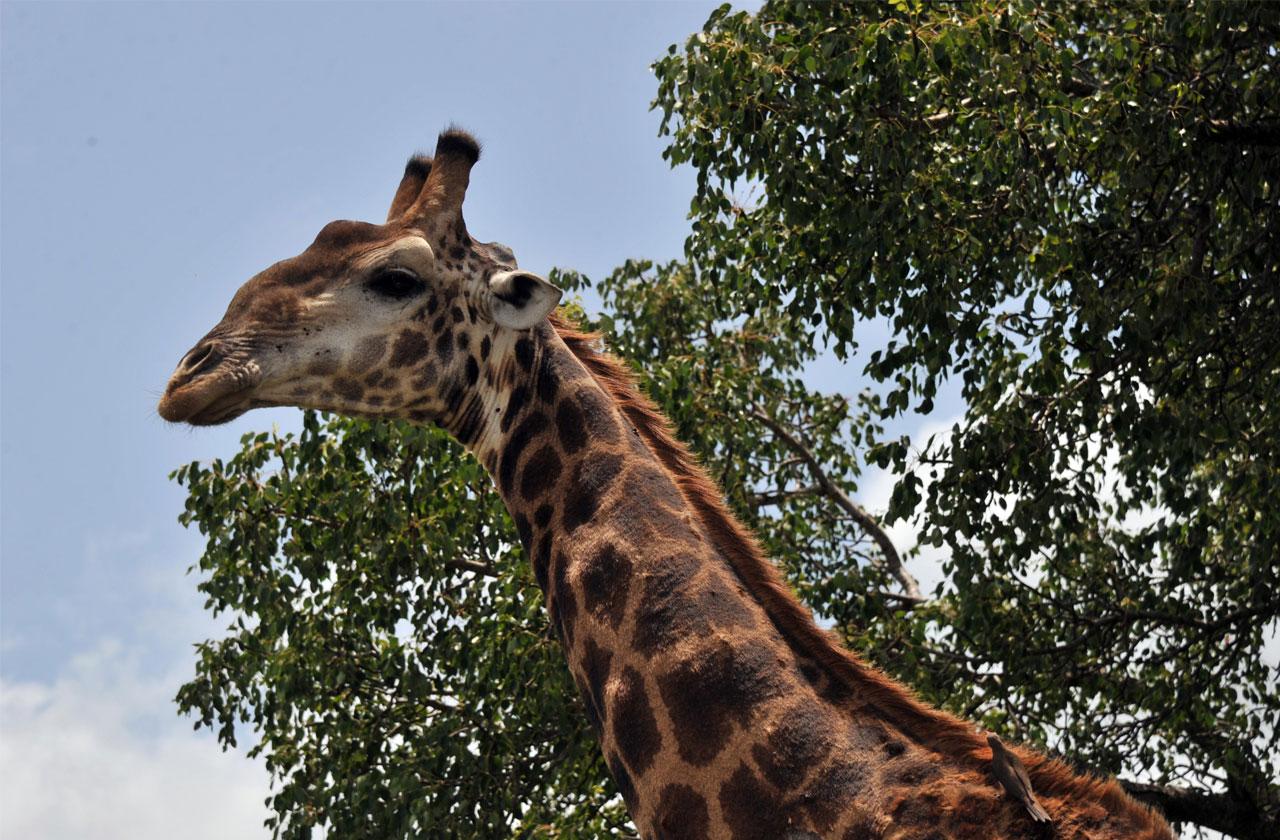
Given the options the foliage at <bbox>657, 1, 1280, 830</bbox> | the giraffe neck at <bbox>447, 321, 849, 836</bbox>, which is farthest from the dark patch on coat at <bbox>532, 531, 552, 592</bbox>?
the foliage at <bbox>657, 1, 1280, 830</bbox>

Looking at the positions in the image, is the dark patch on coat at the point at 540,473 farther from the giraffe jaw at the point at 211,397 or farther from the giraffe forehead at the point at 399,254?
the giraffe jaw at the point at 211,397

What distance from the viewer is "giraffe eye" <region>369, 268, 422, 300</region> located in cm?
524

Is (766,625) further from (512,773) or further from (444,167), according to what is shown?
(512,773)

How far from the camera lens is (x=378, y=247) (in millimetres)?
5273

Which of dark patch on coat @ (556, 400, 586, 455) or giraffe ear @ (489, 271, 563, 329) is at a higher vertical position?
giraffe ear @ (489, 271, 563, 329)

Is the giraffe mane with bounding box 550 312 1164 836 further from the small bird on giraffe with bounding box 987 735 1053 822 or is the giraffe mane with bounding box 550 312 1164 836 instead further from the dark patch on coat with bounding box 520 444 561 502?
the dark patch on coat with bounding box 520 444 561 502

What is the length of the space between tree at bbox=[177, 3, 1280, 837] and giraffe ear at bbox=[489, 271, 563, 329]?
12.6 ft

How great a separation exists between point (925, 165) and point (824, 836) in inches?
264

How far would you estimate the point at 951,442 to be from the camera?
10148mm

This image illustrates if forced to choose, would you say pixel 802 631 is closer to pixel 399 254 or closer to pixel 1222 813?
pixel 399 254

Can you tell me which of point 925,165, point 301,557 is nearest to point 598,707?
point 925,165

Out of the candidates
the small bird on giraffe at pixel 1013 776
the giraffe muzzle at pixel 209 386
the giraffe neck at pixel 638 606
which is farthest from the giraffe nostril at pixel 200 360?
the small bird on giraffe at pixel 1013 776

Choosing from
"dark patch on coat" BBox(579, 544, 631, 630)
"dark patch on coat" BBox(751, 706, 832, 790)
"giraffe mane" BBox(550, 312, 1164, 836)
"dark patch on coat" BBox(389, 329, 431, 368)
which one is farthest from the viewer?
"dark patch on coat" BBox(389, 329, 431, 368)

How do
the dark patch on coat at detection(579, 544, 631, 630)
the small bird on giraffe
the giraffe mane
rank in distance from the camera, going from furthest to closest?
→ the dark patch on coat at detection(579, 544, 631, 630)
the giraffe mane
the small bird on giraffe
